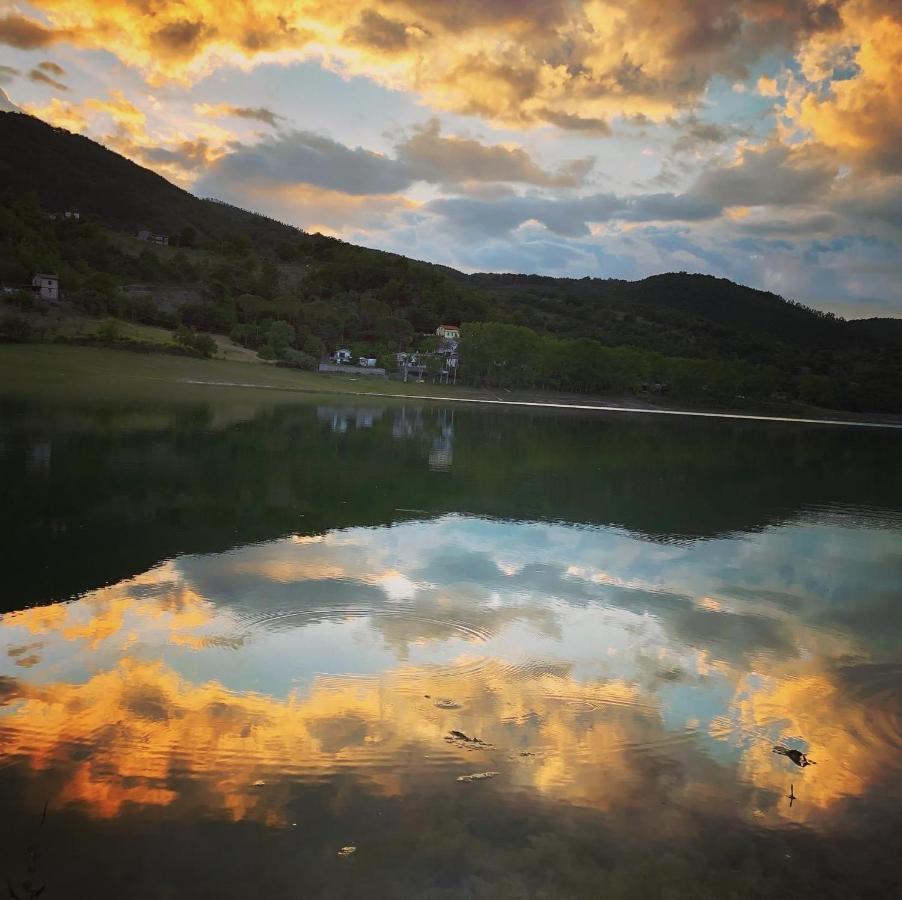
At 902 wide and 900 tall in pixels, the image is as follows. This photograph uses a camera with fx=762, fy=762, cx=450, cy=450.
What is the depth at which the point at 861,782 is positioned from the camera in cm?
704

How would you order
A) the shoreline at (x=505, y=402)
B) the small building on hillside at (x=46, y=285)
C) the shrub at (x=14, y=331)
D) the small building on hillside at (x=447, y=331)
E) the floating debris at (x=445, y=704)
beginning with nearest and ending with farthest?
the floating debris at (x=445, y=704) < the shrub at (x=14, y=331) < the shoreline at (x=505, y=402) < the small building on hillside at (x=46, y=285) < the small building on hillside at (x=447, y=331)

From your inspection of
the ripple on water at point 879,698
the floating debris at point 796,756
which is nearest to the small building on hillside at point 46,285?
the ripple on water at point 879,698

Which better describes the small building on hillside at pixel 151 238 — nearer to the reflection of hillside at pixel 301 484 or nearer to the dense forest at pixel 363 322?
the dense forest at pixel 363 322

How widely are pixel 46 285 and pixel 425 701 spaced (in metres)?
110

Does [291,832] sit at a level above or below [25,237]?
below

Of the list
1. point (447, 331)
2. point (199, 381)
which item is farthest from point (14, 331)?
point (447, 331)

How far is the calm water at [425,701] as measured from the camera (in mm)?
5328

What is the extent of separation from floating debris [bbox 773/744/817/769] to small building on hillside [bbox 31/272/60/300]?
10691 centimetres

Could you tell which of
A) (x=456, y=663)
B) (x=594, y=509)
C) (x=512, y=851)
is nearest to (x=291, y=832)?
(x=512, y=851)

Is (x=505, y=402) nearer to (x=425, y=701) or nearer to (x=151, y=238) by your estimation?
(x=425, y=701)

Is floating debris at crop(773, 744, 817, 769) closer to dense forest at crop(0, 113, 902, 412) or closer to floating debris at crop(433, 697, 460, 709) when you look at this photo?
floating debris at crop(433, 697, 460, 709)

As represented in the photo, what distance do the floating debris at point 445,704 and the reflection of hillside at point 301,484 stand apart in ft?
18.5

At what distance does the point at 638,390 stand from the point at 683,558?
120 m

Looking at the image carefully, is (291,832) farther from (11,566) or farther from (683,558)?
(683,558)
